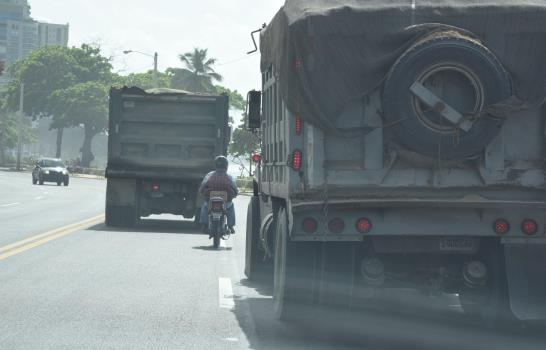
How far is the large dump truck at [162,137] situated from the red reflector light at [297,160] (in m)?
13.0

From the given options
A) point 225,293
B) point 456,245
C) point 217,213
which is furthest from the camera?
point 217,213

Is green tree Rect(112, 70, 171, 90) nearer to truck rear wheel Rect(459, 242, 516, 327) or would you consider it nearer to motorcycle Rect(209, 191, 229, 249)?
motorcycle Rect(209, 191, 229, 249)

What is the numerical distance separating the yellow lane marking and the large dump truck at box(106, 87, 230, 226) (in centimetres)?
114

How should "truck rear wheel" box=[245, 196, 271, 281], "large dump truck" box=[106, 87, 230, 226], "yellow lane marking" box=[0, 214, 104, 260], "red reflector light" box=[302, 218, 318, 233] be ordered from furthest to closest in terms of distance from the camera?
"large dump truck" box=[106, 87, 230, 226] → "yellow lane marking" box=[0, 214, 104, 260] → "truck rear wheel" box=[245, 196, 271, 281] → "red reflector light" box=[302, 218, 318, 233]

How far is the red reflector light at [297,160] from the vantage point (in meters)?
8.34

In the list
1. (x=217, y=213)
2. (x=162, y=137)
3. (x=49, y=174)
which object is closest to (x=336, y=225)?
(x=217, y=213)

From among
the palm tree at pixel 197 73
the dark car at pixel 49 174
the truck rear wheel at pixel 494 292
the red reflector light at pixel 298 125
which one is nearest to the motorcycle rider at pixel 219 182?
the red reflector light at pixel 298 125

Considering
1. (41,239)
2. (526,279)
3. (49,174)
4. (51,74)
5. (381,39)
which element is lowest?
(41,239)

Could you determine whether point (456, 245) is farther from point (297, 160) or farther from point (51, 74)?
point (51, 74)

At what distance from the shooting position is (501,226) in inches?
316

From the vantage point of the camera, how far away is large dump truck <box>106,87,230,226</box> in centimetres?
2144

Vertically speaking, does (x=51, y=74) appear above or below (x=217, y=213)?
above

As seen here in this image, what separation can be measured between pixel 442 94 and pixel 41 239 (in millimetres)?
11514

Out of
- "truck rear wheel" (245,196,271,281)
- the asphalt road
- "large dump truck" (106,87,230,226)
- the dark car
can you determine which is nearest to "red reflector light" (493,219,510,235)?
the asphalt road
